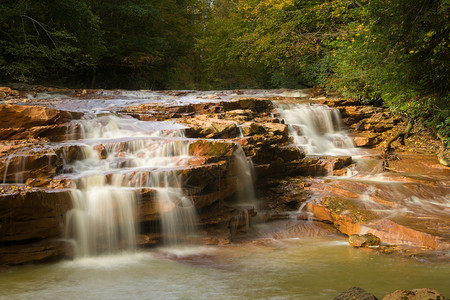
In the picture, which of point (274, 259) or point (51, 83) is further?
point (51, 83)

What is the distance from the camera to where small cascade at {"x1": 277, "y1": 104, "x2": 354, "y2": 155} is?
12.1 metres

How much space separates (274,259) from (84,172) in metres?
4.13

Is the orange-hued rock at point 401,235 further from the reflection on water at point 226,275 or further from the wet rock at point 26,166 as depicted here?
the wet rock at point 26,166

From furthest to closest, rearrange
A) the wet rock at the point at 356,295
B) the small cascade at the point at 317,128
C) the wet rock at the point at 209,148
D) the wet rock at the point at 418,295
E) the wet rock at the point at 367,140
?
1. the wet rock at the point at 367,140
2. the small cascade at the point at 317,128
3. the wet rock at the point at 209,148
4. the wet rock at the point at 356,295
5. the wet rock at the point at 418,295

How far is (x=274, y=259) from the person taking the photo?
237 inches

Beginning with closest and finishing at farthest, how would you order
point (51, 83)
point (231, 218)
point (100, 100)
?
1. point (231, 218)
2. point (100, 100)
3. point (51, 83)

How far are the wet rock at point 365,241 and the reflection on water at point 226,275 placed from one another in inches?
8.8

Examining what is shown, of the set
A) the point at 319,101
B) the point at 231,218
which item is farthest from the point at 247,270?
the point at 319,101

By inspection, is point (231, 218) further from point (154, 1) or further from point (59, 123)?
point (154, 1)

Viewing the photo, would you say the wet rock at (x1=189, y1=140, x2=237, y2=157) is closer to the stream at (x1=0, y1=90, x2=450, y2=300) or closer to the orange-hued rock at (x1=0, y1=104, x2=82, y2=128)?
the stream at (x1=0, y1=90, x2=450, y2=300)

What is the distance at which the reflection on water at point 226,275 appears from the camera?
4562 mm

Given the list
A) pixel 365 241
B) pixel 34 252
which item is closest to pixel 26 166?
pixel 34 252

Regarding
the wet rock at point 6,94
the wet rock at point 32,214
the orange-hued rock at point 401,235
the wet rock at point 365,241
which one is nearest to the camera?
the wet rock at point 32,214

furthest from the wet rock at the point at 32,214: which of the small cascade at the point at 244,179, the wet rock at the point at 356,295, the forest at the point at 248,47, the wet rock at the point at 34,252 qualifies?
the forest at the point at 248,47
